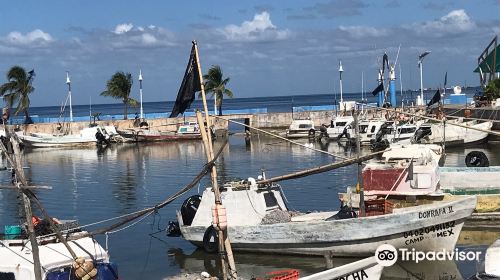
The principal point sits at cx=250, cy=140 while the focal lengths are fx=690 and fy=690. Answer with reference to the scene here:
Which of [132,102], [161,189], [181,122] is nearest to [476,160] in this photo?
[161,189]

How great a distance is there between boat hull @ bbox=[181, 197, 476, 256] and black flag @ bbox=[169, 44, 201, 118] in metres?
6.26

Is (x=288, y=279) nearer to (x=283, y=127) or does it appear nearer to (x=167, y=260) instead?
(x=167, y=260)

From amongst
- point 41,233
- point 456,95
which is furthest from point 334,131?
point 41,233

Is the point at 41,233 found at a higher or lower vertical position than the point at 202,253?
higher

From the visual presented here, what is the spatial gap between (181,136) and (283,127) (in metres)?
12.8

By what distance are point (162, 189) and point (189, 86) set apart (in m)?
24.3

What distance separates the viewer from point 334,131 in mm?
71562

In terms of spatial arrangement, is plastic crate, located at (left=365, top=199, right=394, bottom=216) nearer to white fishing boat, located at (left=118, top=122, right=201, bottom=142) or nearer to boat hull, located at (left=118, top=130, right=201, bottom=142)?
white fishing boat, located at (left=118, top=122, right=201, bottom=142)

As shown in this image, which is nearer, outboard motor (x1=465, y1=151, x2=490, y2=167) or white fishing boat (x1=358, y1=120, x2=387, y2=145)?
outboard motor (x1=465, y1=151, x2=490, y2=167)

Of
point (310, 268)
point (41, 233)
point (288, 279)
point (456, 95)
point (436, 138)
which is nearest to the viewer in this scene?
point (288, 279)

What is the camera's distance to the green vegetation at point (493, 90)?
215ft

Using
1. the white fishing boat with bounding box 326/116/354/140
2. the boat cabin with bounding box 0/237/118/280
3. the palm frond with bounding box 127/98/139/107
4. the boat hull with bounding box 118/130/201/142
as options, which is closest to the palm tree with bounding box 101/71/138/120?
the palm frond with bounding box 127/98/139/107

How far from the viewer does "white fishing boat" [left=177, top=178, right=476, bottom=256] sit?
21109 mm

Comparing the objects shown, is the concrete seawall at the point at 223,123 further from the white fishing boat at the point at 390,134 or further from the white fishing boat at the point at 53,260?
the white fishing boat at the point at 53,260
